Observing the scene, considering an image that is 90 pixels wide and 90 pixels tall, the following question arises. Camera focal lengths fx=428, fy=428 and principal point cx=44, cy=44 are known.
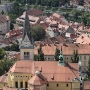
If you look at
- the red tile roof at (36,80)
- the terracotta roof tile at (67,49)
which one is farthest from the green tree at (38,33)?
the red tile roof at (36,80)

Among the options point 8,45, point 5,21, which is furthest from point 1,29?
point 8,45

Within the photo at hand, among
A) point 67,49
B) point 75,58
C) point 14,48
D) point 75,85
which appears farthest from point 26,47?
point 14,48

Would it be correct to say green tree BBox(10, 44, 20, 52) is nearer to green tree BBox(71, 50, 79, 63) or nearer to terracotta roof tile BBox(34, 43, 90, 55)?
terracotta roof tile BBox(34, 43, 90, 55)

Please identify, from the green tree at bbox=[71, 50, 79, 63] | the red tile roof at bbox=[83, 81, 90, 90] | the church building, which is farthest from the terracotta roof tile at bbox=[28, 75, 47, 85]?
the green tree at bbox=[71, 50, 79, 63]

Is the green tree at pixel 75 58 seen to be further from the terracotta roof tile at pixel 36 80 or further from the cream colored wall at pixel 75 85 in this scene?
the terracotta roof tile at pixel 36 80

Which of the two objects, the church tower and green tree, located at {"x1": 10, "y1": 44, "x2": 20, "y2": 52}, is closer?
the church tower

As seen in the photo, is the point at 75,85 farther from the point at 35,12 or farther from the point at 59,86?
the point at 35,12

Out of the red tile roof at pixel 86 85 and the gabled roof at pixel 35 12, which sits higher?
the red tile roof at pixel 86 85

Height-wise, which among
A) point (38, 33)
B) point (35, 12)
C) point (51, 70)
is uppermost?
point (51, 70)

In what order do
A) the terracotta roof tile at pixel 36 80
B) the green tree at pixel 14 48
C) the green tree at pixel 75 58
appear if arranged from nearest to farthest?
the terracotta roof tile at pixel 36 80, the green tree at pixel 75 58, the green tree at pixel 14 48

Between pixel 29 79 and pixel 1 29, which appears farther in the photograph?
pixel 1 29

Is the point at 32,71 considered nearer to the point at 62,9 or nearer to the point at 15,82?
the point at 15,82
